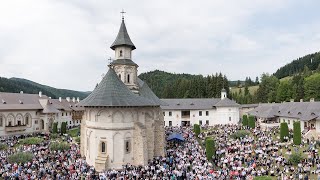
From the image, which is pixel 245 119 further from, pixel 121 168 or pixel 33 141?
pixel 33 141

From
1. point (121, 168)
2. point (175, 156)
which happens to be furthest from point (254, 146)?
point (121, 168)

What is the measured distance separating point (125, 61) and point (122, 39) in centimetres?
318

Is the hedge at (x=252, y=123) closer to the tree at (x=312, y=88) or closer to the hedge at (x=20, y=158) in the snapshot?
the tree at (x=312, y=88)

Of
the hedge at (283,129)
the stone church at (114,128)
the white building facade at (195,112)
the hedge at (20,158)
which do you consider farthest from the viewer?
the white building facade at (195,112)

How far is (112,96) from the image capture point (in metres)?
30.9

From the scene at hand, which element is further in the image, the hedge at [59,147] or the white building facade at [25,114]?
the white building facade at [25,114]

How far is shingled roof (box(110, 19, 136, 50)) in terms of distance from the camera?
40.0 meters

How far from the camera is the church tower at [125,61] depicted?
40.0 m

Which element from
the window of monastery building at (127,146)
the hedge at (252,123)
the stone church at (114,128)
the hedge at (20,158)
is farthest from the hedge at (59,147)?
the hedge at (252,123)

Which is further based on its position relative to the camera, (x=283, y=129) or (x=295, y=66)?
(x=295, y=66)

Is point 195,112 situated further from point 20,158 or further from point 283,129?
point 20,158

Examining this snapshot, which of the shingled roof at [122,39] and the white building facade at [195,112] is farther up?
the shingled roof at [122,39]

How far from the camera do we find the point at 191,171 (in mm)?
27547

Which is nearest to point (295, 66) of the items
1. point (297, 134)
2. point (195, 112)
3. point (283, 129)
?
point (195, 112)
